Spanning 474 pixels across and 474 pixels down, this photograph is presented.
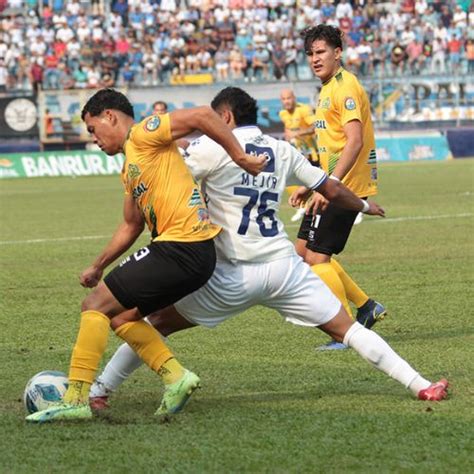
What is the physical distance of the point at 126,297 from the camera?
6430 mm

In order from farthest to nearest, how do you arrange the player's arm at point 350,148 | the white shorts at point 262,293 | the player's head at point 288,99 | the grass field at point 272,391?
the player's head at point 288,99, the player's arm at point 350,148, the white shorts at point 262,293, the grass field at point 272,391

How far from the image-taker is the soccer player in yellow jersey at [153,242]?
21.0ft

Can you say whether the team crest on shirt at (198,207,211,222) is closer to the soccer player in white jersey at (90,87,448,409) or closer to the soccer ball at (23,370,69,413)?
the soccer player in white jersey at (90,87,448,409)

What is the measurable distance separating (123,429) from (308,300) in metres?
1.26

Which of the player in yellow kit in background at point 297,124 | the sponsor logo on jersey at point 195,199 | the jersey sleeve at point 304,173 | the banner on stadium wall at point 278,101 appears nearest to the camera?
the sponsor logo on jersey at point 195,199

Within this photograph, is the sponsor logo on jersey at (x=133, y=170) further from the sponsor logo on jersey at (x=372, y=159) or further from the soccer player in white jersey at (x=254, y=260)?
the sponsor logo on jersey at (x=372, y=159)

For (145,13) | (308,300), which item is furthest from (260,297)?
(145,13)

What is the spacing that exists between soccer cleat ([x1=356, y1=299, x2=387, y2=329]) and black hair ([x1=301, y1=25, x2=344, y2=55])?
200 cm

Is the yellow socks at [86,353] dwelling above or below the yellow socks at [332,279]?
above

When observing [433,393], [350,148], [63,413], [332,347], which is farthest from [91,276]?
[350,148]

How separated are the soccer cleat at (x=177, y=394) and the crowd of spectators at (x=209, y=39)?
116 feet

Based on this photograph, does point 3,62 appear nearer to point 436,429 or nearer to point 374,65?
point 374,65

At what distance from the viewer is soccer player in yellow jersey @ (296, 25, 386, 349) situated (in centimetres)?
919

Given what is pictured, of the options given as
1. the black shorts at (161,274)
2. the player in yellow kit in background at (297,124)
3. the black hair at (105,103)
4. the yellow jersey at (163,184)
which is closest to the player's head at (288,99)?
the player in yellow kit in background at (297,124)
